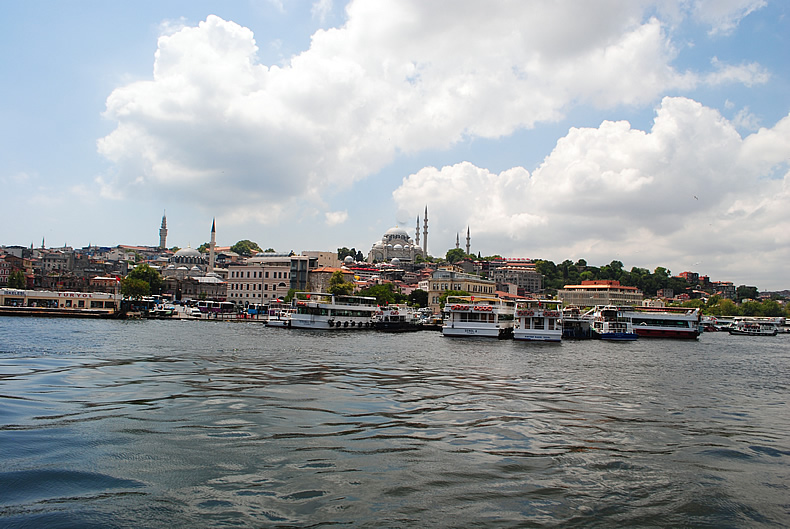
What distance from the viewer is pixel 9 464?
8.05 m

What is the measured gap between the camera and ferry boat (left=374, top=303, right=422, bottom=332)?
57.0 m

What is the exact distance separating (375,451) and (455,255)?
165359 millimetres

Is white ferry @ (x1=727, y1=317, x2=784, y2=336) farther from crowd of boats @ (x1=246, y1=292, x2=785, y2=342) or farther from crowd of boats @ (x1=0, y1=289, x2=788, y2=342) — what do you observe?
crowd of boats @ (x1=246, y1=292, x2=785, y2=342)

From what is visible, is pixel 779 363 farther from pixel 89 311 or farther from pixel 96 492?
pixel 89 311

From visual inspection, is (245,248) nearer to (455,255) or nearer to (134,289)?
(455,255)

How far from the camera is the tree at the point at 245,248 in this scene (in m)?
172

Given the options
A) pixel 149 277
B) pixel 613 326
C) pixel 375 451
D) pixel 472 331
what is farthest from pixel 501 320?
pixel 149 277

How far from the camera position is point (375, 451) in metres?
9.37

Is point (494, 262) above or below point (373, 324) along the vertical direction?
above

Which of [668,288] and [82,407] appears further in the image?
[668,288]

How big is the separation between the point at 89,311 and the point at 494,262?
115 m

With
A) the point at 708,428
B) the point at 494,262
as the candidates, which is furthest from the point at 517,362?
the point at 494,262

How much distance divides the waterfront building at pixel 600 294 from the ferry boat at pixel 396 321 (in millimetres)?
69991

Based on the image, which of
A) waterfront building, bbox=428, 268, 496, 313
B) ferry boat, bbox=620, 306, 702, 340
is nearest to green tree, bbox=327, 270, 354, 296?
waterfront building, bbox=428, 268, 496, 313
